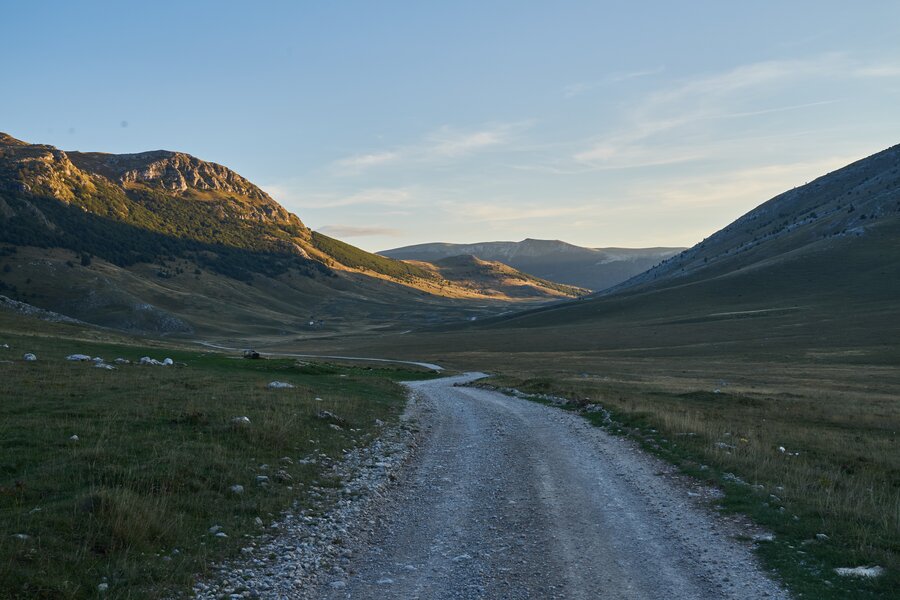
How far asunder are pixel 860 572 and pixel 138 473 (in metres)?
15.6

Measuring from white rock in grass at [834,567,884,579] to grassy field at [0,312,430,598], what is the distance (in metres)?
11.7

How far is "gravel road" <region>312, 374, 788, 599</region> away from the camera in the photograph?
10336 millimetres

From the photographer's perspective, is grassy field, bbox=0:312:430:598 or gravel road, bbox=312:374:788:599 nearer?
grassy field, bbox=0:312:430:598

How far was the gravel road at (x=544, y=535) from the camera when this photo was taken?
1034 centimetres

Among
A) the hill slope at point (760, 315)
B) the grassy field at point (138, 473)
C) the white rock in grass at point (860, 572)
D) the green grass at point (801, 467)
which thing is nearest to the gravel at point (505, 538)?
the green grass at point (801, 467)

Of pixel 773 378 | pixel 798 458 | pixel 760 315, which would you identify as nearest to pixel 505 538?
pixel 798 458

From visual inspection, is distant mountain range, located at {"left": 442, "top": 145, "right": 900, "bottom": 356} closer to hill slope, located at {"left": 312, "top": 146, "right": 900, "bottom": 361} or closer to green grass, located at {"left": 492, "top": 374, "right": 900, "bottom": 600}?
hill slope, located at {"left": 312, "top": 146, "right": 900, "bottom": 361}

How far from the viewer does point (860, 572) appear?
10.6 meters

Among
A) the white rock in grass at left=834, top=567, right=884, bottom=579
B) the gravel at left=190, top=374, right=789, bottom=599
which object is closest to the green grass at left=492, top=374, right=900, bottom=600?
the white rock in grass at left=834, top=567, right=884, bottom=579

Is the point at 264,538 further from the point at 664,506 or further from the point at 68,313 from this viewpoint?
the point at 68,313

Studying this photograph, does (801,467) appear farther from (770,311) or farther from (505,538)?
(770,311)

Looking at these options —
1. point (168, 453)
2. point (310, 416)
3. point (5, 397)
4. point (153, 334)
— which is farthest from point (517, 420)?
point (153, 334)

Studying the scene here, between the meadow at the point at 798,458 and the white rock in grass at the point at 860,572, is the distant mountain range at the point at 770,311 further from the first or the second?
the white rock in grass at the point at 860,572

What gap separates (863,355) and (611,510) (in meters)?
85.3
